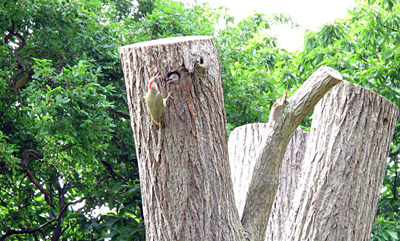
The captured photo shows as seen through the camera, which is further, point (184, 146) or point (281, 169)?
point (281, 169)

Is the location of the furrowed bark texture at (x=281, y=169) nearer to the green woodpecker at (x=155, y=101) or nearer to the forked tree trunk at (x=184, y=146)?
the forked tree trunk at (x=184, y=146)

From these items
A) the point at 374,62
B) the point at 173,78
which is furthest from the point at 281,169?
the point at 374,62

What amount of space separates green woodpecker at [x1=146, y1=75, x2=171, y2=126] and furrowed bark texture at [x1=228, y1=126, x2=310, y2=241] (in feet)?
4.72

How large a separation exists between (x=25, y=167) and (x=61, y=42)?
77.0 inches

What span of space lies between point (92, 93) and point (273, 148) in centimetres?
338

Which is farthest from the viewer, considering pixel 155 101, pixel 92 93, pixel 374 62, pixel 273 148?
pixel 374 62

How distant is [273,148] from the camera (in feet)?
8.34

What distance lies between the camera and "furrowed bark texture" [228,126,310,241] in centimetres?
342

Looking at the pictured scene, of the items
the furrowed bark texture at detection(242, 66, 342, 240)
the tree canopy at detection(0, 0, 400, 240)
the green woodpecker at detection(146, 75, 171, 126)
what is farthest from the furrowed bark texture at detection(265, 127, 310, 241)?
the tree canopy at detection(0, 0, 400, 240)

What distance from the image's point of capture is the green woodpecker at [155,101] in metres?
2.12

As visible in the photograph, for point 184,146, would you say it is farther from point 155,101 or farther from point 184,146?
point 155,101

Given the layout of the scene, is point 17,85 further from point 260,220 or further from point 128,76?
point 260,220

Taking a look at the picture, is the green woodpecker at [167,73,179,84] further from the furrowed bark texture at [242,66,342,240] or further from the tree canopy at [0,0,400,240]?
the tree canopy at [0,0,400,240]

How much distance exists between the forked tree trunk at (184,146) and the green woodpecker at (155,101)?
4 cm
